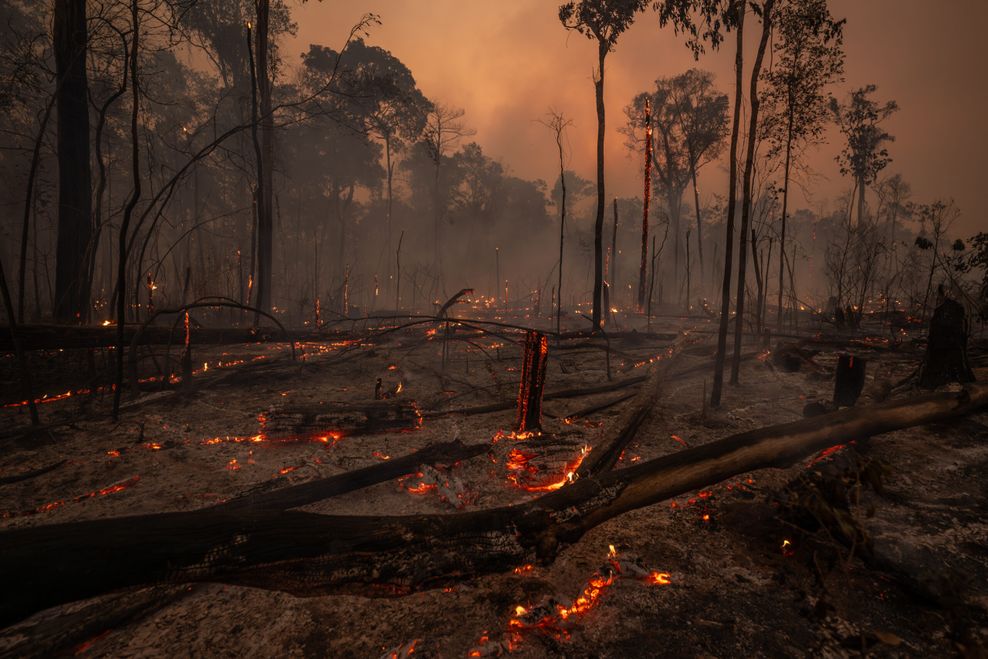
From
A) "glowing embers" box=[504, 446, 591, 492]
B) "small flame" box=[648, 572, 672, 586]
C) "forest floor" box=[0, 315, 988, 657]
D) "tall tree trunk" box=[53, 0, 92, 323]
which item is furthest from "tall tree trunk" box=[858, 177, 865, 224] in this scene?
"tall tree trunk" box=[53, 0, 92, 323]

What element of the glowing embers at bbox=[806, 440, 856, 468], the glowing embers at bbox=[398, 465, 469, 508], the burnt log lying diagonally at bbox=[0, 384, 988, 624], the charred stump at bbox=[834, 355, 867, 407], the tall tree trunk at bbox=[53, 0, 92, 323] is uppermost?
the tall tree trunk at bbox=[53, 0, 92, 323]

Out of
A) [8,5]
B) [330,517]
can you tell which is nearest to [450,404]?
[330,517]

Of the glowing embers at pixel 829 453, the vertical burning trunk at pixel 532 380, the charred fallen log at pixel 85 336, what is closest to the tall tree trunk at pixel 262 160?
the charred fallen log at pixel 85 336

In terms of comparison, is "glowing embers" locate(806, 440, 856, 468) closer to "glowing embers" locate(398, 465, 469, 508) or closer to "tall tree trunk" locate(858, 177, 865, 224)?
"glowing embers" locate(398, 465, 469, 508)

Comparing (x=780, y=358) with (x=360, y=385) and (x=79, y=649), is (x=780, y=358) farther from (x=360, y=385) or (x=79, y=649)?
(x=79, y=649)

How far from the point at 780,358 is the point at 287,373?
1150 cm

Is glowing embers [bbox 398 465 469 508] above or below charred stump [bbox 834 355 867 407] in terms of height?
below

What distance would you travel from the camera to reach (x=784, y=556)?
3094 millimetres

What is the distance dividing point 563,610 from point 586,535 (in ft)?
3.11

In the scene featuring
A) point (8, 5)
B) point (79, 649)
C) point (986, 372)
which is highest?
point (8, 5)

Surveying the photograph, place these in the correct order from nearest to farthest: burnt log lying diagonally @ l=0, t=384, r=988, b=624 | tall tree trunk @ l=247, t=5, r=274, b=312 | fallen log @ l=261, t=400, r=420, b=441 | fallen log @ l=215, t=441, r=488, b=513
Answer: burnt log lying diagonally @ l=0, t=384, r=988, b=624
fallen log @ l=215, t=441, r=488, b=513
fallen log @ l=261, t=400, r=420, b=441
tall tree trunk @ l=247, t=5, r=274, b=312

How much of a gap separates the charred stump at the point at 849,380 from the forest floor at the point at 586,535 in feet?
2.18

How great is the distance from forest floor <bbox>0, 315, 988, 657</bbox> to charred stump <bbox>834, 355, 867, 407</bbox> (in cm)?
67

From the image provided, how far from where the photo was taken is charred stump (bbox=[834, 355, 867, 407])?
6.07m
